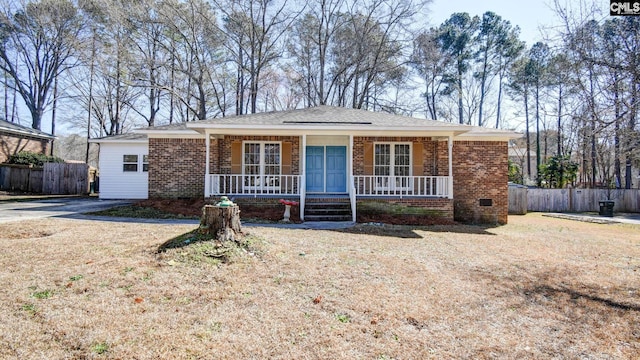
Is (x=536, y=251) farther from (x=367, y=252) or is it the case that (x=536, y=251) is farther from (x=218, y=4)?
(x=218, y=4)

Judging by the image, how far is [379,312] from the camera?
3.75 metres

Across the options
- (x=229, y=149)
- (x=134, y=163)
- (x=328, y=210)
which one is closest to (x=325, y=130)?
(x=328, y=210)

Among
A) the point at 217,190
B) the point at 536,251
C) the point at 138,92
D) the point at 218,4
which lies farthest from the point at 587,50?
the point at 138,92

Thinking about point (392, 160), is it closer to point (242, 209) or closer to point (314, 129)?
point (314, 129)

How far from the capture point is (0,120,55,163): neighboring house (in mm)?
20109

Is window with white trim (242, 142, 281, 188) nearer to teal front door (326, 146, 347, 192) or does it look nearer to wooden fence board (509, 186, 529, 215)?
teal front door (326, 146, 347, 192)

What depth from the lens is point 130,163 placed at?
16.2 m

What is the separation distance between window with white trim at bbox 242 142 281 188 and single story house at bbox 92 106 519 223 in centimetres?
4

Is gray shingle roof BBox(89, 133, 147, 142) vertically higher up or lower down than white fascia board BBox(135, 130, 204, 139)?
higher up

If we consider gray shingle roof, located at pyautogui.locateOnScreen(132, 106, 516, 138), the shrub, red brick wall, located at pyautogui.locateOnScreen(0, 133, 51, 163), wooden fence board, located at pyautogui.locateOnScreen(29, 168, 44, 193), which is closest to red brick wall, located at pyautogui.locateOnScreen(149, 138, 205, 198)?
gray shingle roof, located at pyautogui.locateOnScreen(132, 106, 516, 138)

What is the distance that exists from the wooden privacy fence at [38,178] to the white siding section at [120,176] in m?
5.31

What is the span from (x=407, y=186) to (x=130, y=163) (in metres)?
13.1

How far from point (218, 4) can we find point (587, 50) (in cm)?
2179

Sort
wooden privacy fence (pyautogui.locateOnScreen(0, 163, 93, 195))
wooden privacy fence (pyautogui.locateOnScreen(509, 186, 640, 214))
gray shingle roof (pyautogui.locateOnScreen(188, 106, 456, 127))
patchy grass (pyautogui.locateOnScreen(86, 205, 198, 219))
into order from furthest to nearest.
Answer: wooden privacy fence (pyautogui.locateOnScreen(0, 163, 93, 195)), wooden privacy fence (pyautogui.locateOnScreen(509, 186, 640, 214)), gray shingle roof (pyautogui.locateOnScreen(188, 106, 456, 127)), patchy grass (pyautogui.locateOnScreen(86, 205, 198, 219))
